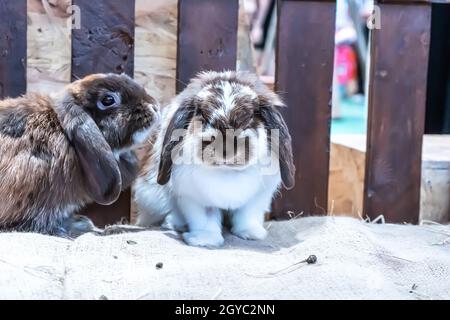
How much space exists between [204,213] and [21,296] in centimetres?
87

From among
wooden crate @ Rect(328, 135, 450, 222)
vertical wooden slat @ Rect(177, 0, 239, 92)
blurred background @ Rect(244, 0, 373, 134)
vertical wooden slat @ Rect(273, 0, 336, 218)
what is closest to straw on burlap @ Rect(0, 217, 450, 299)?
vertical wooden slat @ Rect(273, 0, 336, 218)

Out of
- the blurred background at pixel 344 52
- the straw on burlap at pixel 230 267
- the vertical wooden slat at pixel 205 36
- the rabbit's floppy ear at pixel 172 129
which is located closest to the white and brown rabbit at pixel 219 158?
the rabbit's floppy ear at pixel 172 129

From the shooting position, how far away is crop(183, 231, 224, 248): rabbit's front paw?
271 cm

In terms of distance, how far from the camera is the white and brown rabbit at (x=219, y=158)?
8.30 ft

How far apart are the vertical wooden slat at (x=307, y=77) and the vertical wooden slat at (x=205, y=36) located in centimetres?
21

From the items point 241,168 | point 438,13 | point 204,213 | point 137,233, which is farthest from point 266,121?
point 438,13

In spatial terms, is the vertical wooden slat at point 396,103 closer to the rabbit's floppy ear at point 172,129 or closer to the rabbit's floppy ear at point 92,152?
the rabbit's floppy ear at point 172,129

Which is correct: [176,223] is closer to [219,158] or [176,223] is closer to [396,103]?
[219,158]

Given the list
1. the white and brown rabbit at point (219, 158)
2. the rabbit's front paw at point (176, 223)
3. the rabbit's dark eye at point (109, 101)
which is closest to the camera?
the white and brown rabbit at point (219, 158)

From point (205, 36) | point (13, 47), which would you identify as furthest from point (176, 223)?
point (13, 47)

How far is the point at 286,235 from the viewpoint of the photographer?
9.70 feet

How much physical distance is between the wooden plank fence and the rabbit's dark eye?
0.44 meters

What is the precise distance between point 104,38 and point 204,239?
1.03m
